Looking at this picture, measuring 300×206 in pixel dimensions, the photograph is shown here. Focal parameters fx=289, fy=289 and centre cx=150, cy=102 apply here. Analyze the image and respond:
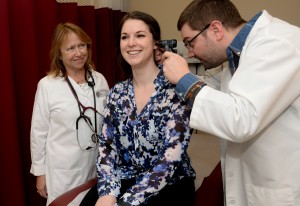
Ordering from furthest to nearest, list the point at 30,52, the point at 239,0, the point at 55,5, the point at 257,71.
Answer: the point at 239,0, the point at 55,5, the point at 30,52, the point at 257,71

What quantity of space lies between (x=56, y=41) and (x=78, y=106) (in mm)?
382

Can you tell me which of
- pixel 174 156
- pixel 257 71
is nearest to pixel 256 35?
pixel 257 71

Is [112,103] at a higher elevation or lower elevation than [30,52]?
lower

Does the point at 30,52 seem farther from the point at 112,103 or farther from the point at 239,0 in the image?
the point at 239,0

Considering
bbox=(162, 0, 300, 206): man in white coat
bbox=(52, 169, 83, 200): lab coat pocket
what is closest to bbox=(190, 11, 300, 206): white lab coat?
bbox=(162, 0, 300, 206): man in white coat

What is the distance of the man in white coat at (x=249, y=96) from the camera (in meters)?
0.87

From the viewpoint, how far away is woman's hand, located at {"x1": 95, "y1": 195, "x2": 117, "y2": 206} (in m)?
1.12

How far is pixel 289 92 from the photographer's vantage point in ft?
2.96

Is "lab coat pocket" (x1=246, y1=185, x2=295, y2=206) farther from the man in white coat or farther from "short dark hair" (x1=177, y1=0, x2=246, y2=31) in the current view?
"short dark hair" (x1=177, y1=0, x2=246, y2=31)

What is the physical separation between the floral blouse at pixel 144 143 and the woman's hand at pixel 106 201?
2 centimetres

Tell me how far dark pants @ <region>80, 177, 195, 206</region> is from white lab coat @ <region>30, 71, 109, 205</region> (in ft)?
1.04

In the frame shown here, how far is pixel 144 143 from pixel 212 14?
1.93 feet

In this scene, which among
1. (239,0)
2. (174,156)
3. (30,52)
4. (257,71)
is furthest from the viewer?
(239,0)

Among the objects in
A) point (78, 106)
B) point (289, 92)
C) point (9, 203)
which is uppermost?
point (289, 92)
